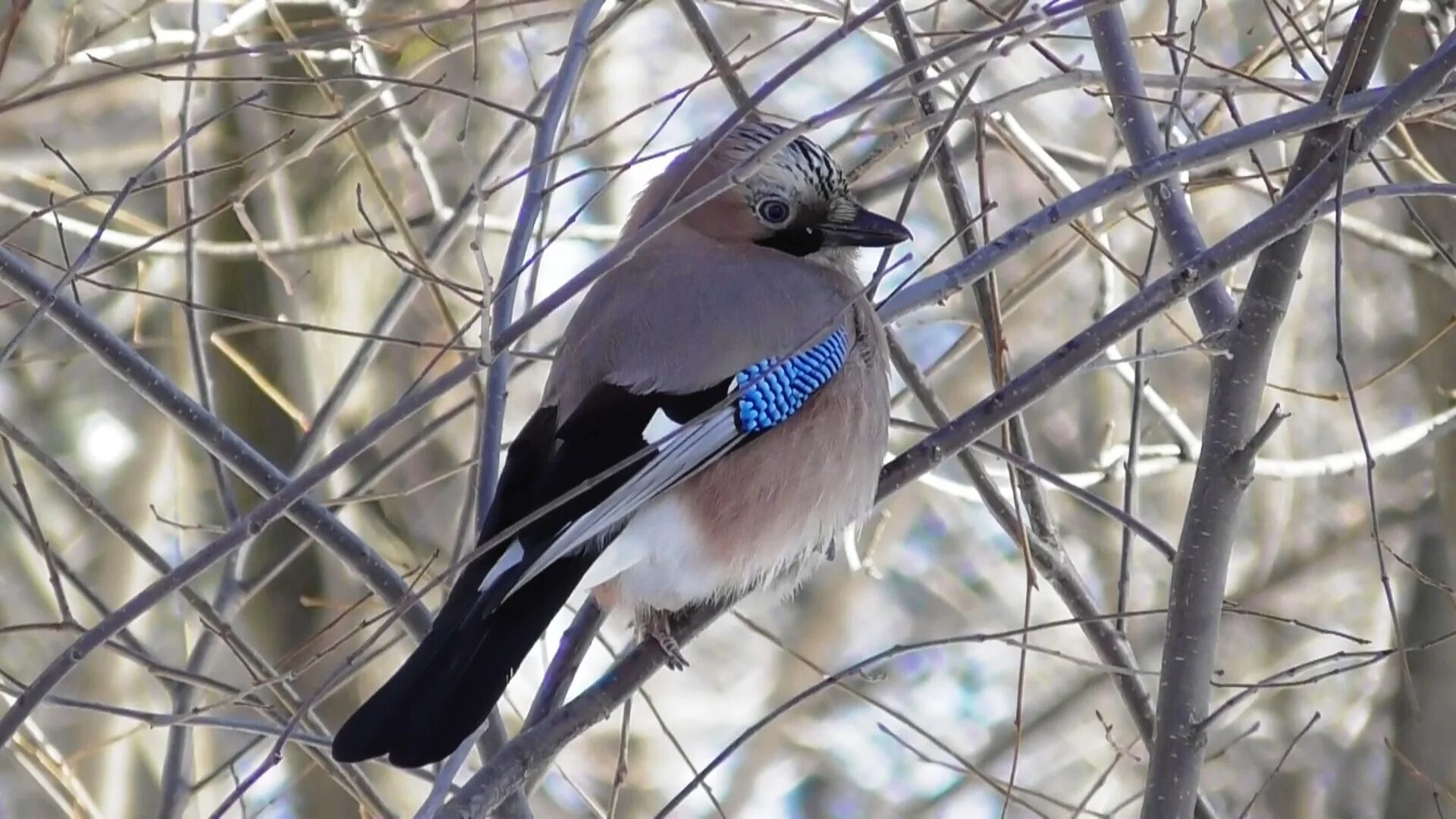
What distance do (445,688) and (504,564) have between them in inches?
10.4

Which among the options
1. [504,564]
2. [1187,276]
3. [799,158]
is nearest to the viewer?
[1187,276]

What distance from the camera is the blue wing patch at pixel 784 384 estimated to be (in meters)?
3.18

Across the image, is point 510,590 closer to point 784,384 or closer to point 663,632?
point 663,632

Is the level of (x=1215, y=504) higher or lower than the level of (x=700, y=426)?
lower

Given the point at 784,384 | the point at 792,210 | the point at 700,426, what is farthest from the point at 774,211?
the point at 700,426

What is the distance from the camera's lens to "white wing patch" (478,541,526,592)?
269 cm

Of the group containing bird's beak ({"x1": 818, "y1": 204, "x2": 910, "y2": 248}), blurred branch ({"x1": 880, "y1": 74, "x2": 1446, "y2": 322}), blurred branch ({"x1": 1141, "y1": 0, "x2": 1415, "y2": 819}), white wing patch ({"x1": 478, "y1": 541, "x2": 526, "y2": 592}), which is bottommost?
blurred branch ({"x1": 1141, "y1": 0, "x2": 1415, "y2": 819})

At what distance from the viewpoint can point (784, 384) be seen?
3215 mm

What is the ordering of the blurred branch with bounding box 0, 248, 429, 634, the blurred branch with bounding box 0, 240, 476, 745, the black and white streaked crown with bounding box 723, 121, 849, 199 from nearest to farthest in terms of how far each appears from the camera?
the blurred branch with bounding box 0, 240, 476, 745 → the blurred branch with bounding box 0, 248, 429, 634 → the black and white streaked crown with bounding box 723, 121, 849, 199

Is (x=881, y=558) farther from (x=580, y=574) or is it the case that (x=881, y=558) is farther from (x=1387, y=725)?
(x=580, y=574)

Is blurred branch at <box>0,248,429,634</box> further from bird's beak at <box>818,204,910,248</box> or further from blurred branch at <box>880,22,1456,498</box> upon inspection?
bird's beak at <box>818,204,910,248</box>

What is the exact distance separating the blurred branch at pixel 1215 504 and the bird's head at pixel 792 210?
1.08m

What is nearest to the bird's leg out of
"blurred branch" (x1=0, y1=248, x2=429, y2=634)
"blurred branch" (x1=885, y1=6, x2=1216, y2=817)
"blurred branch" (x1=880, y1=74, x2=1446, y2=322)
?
"blurred branch" (x1=0, y1=248, x2=429, y2=634)

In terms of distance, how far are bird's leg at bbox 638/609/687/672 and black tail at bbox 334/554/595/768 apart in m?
0.27
